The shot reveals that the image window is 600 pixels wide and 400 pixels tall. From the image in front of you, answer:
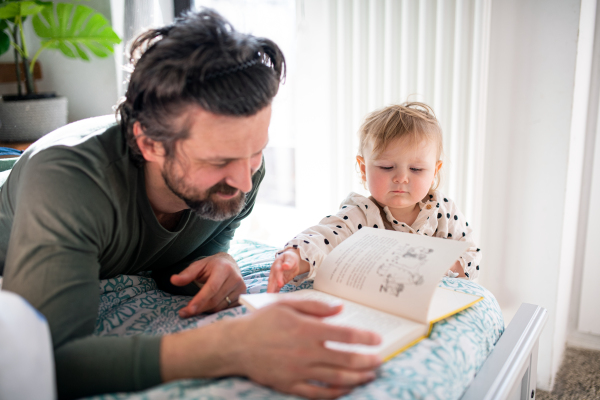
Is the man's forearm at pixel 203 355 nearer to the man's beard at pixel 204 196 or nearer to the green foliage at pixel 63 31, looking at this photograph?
the man's beard at pixel 204 196

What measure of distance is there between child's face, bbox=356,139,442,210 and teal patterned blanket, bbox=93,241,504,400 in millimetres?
275

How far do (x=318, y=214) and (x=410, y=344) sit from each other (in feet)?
5.22

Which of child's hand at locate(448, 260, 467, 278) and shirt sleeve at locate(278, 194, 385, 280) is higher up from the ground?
shirt sleeve at locate(278, 194, 385, 280)

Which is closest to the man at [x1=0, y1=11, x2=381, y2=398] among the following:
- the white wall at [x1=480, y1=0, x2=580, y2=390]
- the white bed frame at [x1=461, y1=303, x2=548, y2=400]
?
the white bed frame at [x1=461, y1=303, x2=548, y2=400]

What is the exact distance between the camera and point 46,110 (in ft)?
6.73

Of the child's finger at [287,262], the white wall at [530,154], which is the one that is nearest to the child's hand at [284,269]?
the child's finger at [287,262]

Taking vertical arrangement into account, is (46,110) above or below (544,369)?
above

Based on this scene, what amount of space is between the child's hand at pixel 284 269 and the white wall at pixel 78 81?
5.73ft

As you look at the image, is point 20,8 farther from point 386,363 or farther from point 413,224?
point 386,363

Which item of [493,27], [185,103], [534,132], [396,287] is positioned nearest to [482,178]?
[534,132]

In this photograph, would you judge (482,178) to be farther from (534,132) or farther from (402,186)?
(402,186)

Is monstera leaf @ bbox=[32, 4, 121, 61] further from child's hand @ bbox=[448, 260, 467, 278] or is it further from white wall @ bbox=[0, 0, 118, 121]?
child's hand @ bbox=[448, 260, 467, 278]

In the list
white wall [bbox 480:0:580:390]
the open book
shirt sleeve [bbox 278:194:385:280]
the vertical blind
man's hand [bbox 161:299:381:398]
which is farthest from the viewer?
the vertical blind

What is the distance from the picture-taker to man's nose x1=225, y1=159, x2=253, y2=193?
94cm
